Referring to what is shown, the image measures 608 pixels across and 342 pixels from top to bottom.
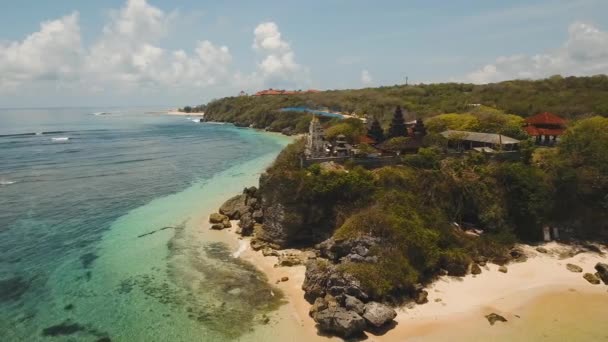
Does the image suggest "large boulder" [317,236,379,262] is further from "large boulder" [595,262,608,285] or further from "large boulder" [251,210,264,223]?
"large boulder" [595,262,608,285]

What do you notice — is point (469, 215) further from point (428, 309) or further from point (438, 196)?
point (428, 309)

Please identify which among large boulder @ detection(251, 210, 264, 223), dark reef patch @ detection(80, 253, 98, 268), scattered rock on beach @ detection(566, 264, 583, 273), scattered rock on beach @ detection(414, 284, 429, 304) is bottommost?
dark reef patch @ detection(80, 253, 98, 268)

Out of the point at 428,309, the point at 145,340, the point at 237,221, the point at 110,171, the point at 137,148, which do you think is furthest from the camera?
the point at 137,148

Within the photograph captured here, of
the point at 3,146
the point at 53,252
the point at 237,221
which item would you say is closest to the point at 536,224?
the point at 237,221

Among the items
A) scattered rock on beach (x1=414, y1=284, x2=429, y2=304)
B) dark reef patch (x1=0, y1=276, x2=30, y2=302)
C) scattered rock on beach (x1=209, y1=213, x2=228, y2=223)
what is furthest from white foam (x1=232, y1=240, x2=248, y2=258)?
dark reef patch (x1=0, y1=276, x2=30, y2=302)

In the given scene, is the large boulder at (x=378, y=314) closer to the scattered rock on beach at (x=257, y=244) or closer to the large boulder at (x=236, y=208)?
the scattered rock on beach at (x=257, y=244)

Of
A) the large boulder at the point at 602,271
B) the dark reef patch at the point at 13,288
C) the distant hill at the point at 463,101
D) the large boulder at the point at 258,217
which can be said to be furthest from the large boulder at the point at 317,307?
the distant hill at the point at 463,101
